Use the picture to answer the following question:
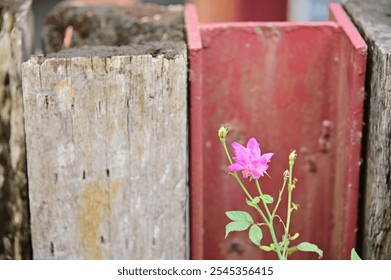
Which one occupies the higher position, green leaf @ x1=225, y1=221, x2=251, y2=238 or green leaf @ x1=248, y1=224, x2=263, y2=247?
Result: green leaf @ x1=225, y1=221, x2=251, y2=238

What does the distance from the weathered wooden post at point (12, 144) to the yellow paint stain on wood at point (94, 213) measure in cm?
17

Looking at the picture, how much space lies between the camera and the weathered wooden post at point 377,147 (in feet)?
7.04

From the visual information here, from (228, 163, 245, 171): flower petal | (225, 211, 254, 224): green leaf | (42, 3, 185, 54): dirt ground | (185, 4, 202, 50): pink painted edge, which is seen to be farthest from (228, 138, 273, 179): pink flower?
(42, 3, 185, 54): dirt ground

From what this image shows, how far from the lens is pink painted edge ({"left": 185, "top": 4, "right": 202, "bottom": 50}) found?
2.29 m

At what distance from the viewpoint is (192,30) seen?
7.86ft

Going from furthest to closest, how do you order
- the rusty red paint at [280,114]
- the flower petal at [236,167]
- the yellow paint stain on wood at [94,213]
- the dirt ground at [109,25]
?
the dirt ground at [109,25], the rusty red paint at [280,114], the yellow paint stain on wood at [94,213], the flower petal at [236,167]

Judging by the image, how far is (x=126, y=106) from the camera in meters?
2.18

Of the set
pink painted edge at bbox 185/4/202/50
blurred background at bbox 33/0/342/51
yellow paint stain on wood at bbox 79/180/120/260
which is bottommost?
yellow paint stain on wood at bbox 79/180/120/260

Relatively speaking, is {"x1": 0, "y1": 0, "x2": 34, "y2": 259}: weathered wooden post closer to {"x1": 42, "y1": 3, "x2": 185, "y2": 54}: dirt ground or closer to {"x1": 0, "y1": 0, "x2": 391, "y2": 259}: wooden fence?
{"x1": 0, "y1": 0, "x2": 391, "y2": 259}: wooden fence

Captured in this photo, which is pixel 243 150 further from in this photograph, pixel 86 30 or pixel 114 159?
pixel 86 30

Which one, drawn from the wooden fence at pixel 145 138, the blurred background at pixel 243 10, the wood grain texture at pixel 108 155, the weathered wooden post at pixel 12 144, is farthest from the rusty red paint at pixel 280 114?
the blurred background at pixel 243 10

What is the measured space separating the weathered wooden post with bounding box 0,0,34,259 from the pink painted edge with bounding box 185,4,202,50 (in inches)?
17.4

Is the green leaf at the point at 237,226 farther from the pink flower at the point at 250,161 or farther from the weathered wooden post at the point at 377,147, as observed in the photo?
the weathered wooden post at the point at 377,147
